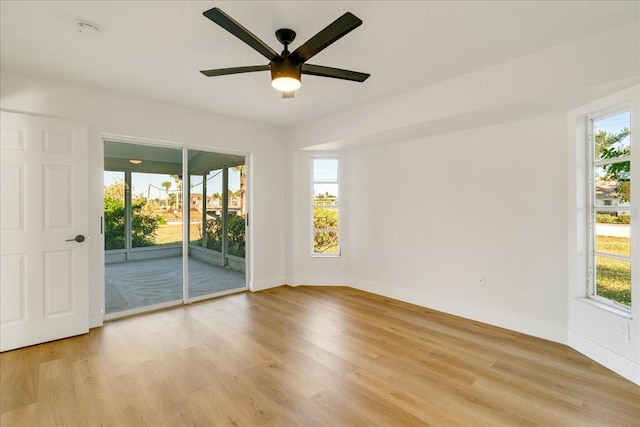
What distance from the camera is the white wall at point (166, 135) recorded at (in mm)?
3115

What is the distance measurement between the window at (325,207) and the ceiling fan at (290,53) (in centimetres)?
275

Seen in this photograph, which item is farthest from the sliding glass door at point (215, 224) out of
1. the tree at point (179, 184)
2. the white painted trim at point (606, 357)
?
the white painted trim at point (606, 357)

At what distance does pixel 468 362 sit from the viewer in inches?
103

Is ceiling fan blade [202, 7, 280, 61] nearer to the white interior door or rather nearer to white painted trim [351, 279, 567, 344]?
the white interior door

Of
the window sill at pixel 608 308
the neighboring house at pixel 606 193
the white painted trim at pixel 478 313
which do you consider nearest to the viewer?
the window sill at pixel 608 308

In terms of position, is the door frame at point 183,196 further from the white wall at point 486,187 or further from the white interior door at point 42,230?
the white wall at point 486,187

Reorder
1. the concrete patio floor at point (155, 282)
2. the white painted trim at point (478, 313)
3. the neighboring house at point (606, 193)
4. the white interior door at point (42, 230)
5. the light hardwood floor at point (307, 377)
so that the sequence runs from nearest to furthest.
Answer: the light hardwood floor at point (307, 377), the neighboring house at point (606, 193), the white interior door at point (42, 230), the white painted trim at point (478, 313), the concrete patio floor at point (155, 282)

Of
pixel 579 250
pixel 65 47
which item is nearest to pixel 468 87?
pixel 579 250

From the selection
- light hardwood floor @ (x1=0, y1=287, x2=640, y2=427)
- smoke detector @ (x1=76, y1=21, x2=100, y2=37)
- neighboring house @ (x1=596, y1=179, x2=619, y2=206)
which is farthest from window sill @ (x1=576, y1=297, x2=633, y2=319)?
smoke detector @ (x1=76, y1=21, x2=100, y2=37)

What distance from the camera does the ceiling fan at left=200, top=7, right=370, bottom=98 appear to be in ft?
5.46

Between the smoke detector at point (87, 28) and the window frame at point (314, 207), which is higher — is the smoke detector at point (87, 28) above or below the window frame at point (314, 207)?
above

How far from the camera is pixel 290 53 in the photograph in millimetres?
2088

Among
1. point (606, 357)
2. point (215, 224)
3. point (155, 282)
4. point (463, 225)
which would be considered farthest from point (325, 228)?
point (606, 357)

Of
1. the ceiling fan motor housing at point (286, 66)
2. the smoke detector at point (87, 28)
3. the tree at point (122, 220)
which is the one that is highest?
the smoke detector at point (87, 28)
